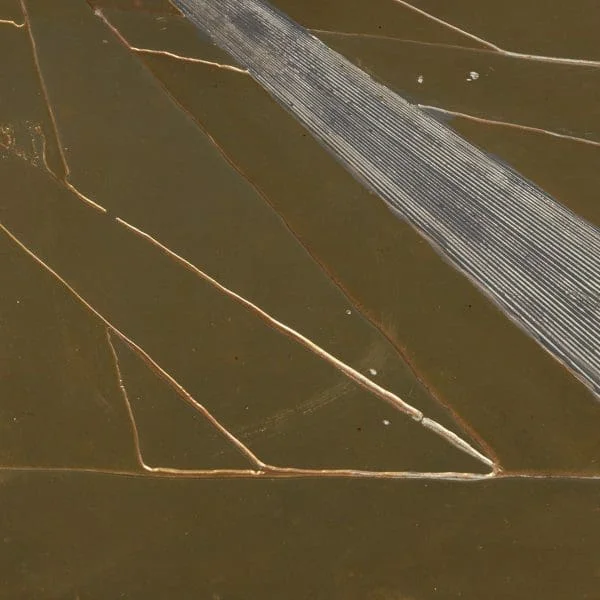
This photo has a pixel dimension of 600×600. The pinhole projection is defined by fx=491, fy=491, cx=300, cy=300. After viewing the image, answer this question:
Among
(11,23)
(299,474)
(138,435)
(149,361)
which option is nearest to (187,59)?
(11,23)

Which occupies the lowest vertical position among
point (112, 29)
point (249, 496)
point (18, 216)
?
point (249, 496)

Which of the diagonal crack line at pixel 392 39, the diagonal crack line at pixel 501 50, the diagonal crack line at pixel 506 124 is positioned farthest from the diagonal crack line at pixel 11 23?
the diagonal crack line at pixel 506 124

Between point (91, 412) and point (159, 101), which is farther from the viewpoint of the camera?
point (159, 101)

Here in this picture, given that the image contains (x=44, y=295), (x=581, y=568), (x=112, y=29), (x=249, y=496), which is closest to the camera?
(x=581, y=568)

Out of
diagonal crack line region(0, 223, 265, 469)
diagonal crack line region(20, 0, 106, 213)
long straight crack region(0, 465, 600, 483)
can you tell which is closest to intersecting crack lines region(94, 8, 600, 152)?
diagonal crack line region(20, 0, 106, 213)

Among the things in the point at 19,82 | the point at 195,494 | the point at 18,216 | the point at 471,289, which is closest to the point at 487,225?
the point at 471,289

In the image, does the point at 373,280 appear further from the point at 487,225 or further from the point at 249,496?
the point at 249,496

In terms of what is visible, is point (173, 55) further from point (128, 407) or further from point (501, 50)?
point (128, 407)
